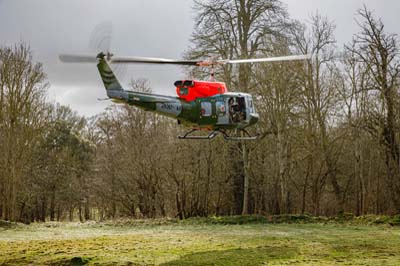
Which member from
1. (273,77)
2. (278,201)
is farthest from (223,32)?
(278,201)

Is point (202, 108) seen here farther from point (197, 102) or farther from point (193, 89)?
point (193, 89)

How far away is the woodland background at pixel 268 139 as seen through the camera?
19062 millimetres

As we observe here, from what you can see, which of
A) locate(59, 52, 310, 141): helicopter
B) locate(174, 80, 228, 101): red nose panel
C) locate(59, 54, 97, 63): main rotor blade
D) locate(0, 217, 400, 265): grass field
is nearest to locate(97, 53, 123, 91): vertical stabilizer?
locate(59, 52, 310, 141): helicopter

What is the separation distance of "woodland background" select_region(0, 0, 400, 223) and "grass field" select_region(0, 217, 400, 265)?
4.34 meters

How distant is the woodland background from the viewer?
750 inches

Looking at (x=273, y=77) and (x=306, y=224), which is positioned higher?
(x=273, y=77)

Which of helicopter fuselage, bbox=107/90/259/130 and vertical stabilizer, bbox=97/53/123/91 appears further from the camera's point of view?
helicopter fuselage, bbox=107/90/259/130

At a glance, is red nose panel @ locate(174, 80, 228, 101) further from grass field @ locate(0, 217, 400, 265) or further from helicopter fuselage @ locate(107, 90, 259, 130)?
grass field @ locate(0, 217, 400, 265)

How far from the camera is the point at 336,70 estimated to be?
20.2 metres

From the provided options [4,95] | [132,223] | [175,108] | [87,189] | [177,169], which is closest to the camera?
[175,108]

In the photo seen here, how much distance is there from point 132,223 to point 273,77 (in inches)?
296

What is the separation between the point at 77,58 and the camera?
357 inches

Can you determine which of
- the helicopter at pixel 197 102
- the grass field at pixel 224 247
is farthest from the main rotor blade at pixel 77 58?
the grass field at pixel 224 247

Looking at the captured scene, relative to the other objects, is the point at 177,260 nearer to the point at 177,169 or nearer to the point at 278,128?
the point at 278,128
